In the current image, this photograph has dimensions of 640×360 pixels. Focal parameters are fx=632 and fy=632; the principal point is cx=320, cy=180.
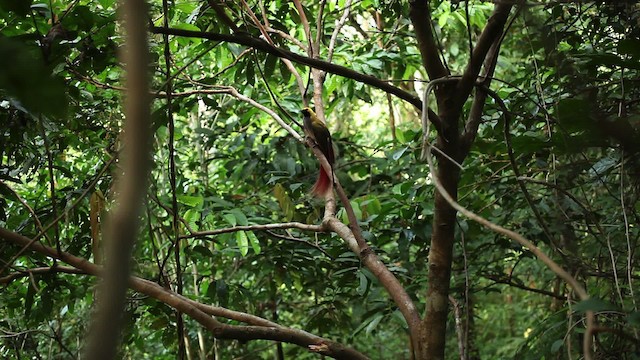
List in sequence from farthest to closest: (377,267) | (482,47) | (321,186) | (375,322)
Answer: (321,186), (375,322), (377,267), (482,47)

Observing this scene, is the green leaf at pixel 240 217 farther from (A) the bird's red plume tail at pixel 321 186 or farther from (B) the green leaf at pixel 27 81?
(B) the green leaf at pixel 27 81

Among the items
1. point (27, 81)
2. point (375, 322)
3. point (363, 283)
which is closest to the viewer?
point (27, 81)

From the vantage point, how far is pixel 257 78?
2.63m

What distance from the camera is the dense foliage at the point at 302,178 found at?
1253 mm

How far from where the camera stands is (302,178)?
243cm

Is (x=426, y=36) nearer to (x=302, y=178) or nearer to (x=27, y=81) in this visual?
(x=27, y=81)

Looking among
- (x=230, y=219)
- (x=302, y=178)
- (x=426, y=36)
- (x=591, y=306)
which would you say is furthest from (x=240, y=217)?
(x=591, y=306)

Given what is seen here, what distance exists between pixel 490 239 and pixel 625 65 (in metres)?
1.65

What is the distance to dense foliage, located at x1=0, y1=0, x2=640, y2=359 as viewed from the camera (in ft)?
4.11

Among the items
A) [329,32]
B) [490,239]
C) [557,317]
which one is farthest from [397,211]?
[329,32]

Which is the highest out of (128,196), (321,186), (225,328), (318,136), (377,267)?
(318,136)

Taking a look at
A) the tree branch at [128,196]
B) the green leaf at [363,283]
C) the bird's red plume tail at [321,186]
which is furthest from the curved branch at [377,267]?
the tree branch at [128,196]

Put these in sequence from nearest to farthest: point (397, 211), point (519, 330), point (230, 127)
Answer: point (397, 211)
point (230, 127)
point (519, 330)

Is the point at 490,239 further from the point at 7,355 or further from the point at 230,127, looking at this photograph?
the point at 7,355
